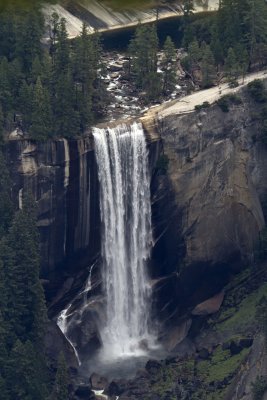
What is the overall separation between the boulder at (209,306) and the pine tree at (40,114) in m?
23.1

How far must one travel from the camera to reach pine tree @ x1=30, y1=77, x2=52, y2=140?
19425 cm

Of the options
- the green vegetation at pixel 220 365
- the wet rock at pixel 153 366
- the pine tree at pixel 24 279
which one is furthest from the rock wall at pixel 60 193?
the green vegetation at pixel 220 365

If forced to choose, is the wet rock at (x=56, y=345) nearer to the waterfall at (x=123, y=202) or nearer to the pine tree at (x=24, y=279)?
the pine tree at (x=24, y=279)

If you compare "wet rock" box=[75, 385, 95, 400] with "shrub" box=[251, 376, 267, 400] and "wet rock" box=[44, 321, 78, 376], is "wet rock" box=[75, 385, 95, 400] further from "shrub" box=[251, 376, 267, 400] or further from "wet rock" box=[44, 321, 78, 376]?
"shrub" box=[251, 376, 267, 400]

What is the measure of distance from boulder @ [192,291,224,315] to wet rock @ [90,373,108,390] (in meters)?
13.1

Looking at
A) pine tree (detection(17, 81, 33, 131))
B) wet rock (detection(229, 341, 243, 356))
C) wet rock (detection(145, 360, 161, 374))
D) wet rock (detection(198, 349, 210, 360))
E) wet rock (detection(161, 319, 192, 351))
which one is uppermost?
pine tree (detection(17, 81, 33, 131))

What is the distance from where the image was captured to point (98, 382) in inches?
7436

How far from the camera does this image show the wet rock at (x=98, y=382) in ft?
618

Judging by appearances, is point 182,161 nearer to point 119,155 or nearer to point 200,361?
point 119,155

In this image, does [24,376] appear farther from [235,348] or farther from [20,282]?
[235,348]

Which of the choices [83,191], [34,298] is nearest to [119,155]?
[83,191]

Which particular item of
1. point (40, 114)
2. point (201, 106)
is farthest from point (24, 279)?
point (201, 106)

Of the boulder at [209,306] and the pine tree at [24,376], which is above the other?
the boulder at [209,306]

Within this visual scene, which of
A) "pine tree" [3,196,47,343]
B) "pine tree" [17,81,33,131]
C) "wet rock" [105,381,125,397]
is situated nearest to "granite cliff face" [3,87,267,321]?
"pine tree" [17,81,33,131]
